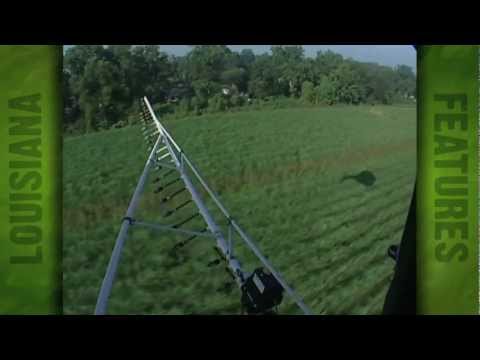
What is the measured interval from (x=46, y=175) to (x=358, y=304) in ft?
7.49

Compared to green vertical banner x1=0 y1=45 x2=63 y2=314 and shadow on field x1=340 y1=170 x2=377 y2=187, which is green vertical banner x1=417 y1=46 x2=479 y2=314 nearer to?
shadow on field x1=340 y1=170 x2=377 y2=187

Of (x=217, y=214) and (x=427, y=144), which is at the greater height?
(x=427, y=144)

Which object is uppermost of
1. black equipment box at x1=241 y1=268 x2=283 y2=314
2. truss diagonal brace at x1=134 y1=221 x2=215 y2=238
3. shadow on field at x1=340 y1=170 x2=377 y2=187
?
shadow on field at x1=340 y1=170 x2=377 y2=187

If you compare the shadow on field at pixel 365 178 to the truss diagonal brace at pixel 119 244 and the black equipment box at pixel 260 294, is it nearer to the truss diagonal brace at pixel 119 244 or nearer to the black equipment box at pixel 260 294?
the black equipment box at pixel 260 294

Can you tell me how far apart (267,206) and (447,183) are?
1226mm

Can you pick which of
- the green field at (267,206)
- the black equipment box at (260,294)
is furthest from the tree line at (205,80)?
the black equipment box at (260,294)

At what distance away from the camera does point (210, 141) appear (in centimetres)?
473

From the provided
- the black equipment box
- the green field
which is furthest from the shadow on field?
the black equipment box

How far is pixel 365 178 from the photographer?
478 centimetres

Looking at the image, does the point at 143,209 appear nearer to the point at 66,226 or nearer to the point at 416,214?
the point at 66,226

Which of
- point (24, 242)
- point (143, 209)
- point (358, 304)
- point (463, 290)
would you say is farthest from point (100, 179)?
point (463, 290)

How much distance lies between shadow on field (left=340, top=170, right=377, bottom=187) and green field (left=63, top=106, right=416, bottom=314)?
0.03 m

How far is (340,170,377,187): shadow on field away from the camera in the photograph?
187 inches

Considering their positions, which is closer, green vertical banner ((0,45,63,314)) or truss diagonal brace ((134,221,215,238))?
green vertical banner ((0,45,63,314))
